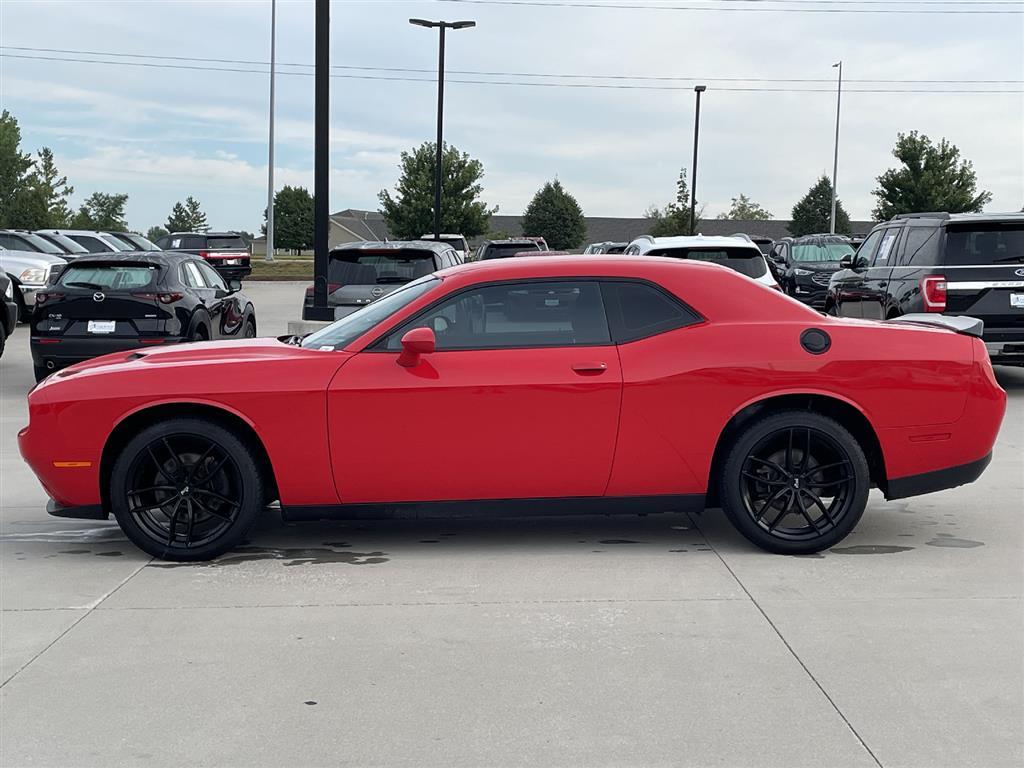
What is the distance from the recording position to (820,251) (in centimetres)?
2980

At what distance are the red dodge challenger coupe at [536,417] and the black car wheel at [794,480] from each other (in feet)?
0.04

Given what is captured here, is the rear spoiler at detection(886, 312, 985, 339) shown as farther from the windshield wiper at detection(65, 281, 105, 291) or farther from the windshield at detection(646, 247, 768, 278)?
the windshield wiper at detection(65, 281, 105, 291)

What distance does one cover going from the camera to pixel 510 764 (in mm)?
3678

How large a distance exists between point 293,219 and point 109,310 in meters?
138

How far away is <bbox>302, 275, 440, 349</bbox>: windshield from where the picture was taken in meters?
6.25

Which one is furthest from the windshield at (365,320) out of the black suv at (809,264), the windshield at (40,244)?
the windshield at (40,244)

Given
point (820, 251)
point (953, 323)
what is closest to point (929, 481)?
point (953, 323)

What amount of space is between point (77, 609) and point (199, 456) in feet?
3.39

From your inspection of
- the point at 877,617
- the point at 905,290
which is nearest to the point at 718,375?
the point at 877,617

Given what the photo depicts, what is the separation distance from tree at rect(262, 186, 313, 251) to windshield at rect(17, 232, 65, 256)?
383 feet

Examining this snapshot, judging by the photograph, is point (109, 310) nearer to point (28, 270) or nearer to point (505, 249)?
point (28, 270)

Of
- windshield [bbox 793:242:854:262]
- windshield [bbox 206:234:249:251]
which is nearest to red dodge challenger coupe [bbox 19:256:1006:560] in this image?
windshield [bbox 793:242:854:262]

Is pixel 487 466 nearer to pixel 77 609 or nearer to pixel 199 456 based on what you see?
pixel 199 456

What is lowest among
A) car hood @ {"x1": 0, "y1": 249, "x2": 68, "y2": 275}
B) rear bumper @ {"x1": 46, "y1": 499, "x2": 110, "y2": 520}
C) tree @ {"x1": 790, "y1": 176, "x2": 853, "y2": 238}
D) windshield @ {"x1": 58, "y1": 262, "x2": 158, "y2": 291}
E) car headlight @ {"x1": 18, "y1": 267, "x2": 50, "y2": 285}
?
rear bumper @ {"x1": 46, "y1": 499, "x2": 110, "y2": 520}
